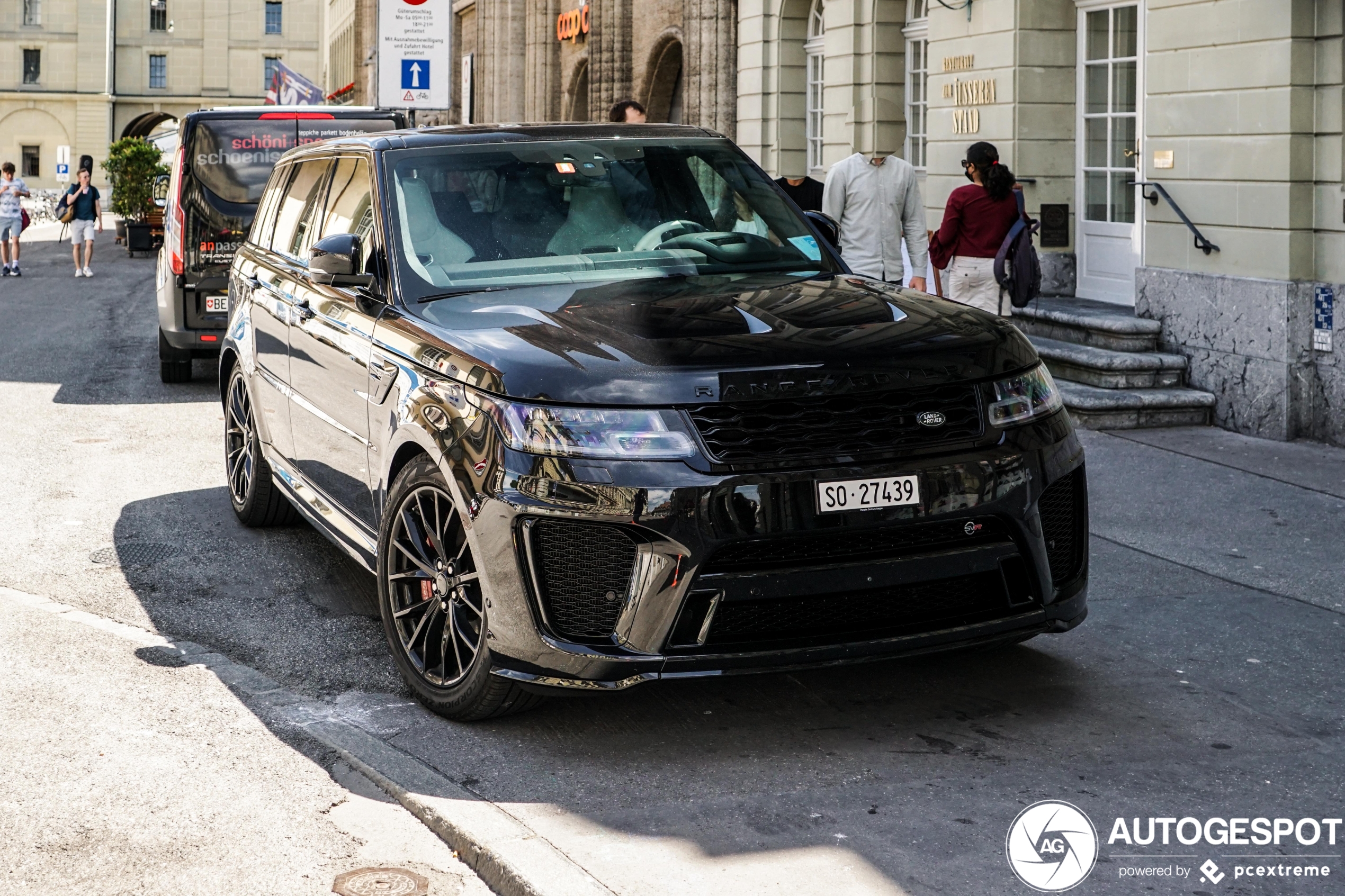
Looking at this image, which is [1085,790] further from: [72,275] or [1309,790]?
[72,275]

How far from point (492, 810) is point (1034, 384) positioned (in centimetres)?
206

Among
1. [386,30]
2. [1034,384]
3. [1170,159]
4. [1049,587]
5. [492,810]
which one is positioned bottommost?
[492,810]

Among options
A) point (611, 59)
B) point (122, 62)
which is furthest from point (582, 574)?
point (122, 62)

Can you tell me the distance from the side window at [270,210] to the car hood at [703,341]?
254 centimetres

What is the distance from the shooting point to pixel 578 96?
32969 millimetres

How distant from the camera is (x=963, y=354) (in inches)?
189

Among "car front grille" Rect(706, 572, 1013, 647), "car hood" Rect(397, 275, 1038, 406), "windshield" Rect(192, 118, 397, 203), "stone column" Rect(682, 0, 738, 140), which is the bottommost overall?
"car front grille" Rect(706, 572, 1013, 647)

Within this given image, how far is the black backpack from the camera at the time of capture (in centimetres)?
1088

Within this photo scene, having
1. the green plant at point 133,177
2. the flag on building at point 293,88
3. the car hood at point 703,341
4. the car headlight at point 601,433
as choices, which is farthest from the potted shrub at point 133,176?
the car headlight at point 601,433

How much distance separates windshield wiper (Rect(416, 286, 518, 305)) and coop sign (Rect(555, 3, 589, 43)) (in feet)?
83.4

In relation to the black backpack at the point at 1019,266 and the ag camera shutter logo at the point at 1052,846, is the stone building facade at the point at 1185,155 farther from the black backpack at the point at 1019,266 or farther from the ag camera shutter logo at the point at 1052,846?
the ag camera shutter logo at the point at 1052,846

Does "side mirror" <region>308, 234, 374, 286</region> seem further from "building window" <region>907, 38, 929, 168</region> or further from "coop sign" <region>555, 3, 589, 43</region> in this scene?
"coop sign" <region>555, 3, 589, 43</region>

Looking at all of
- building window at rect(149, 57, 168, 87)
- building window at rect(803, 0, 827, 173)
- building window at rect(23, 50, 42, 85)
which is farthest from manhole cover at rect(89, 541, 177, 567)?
building window at rect(149, 57, 168, 87)

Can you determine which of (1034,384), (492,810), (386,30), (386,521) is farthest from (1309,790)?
(386,30)
